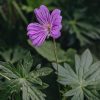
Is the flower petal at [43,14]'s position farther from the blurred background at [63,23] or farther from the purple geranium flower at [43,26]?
the blurred background at [63,23]

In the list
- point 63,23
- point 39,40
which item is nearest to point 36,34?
point 39,40

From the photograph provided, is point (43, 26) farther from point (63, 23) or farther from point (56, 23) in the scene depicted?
point (63, 23)

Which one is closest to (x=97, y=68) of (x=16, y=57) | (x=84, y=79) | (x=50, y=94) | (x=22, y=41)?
Result: (x=84, y=79)

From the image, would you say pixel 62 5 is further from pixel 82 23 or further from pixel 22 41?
pixel 22 41

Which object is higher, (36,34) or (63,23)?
(63,23)

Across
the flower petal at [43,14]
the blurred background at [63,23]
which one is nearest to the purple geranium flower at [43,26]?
the flower petal at [43,14]

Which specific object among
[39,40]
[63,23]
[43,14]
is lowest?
[39,40]

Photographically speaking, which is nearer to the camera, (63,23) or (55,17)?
(55,17)

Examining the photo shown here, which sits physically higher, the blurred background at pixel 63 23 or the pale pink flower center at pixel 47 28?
the blurred background at pixel 63 23
